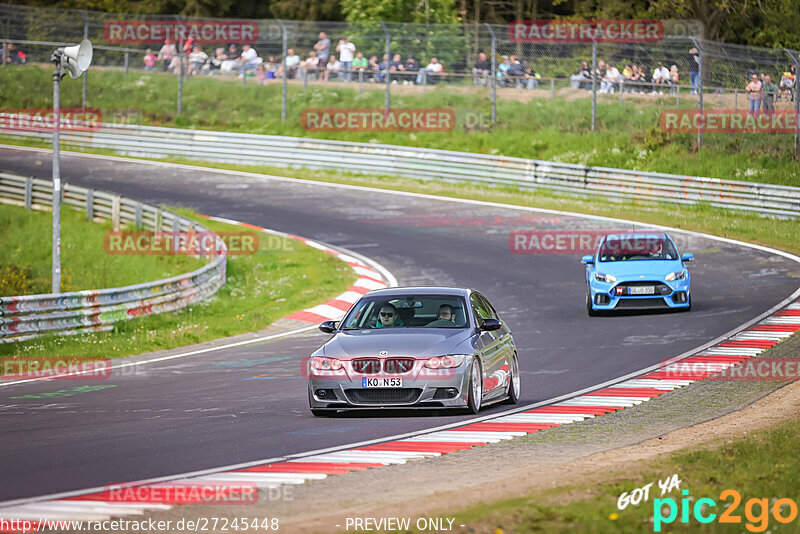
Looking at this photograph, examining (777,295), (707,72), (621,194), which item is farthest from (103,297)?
(707,72)

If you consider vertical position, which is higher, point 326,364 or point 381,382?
point 326,364

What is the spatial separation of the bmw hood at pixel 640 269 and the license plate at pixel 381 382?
9924 mm

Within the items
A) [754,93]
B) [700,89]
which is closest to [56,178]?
[700,89]

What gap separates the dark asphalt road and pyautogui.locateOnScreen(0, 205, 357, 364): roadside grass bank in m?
1.35

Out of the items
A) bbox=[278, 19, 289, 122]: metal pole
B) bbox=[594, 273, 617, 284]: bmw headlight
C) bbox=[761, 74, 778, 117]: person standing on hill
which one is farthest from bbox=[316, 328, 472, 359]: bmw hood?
bbox=[278, 19, 289, 122]: metal pole

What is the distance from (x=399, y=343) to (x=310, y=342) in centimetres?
761

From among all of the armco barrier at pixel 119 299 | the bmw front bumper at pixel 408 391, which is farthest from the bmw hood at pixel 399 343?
the armco barrier at pixel 119 299

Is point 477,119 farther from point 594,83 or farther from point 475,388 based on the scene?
point 475,388

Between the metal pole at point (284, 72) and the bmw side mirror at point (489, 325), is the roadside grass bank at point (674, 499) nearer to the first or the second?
the bmw side mirror at point (489, 325)

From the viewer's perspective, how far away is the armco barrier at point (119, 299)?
59.2 ft

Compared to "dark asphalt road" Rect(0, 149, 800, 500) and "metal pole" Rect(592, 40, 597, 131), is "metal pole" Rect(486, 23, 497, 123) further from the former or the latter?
"dark asphalt road" Rect(0, 149, 800, 500)

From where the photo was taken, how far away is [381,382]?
11500 mm

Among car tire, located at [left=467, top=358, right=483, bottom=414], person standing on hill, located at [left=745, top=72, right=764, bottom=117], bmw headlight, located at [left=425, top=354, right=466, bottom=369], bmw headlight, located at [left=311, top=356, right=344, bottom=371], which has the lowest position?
car tire, located at [left=467, top=358, right=483, bottom=414]

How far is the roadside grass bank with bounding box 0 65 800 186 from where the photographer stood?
35156 millimetres
